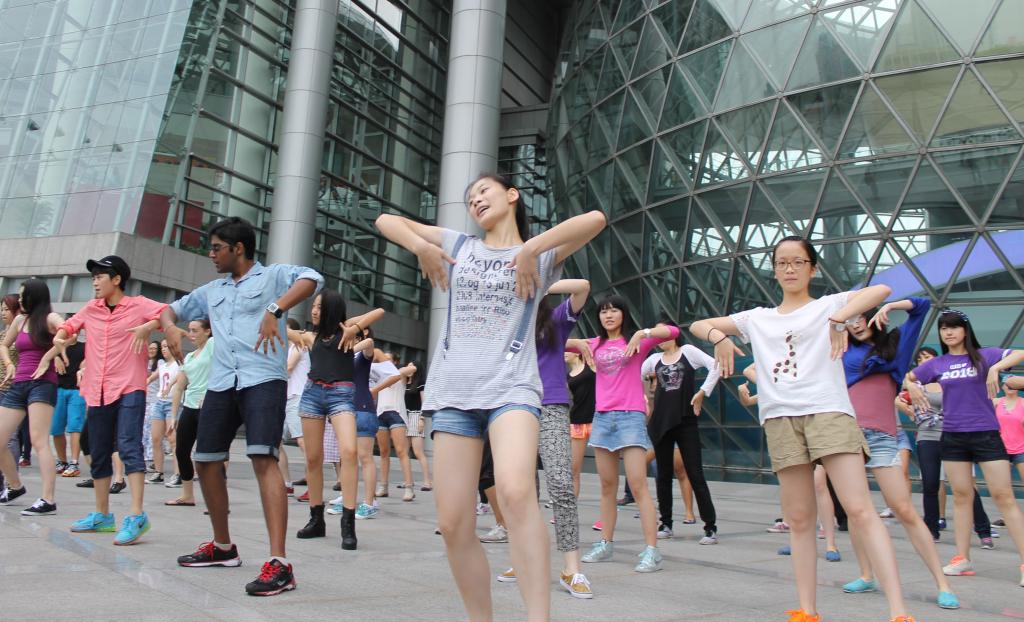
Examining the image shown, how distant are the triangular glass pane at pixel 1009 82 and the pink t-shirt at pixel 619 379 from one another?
1117 centimetres

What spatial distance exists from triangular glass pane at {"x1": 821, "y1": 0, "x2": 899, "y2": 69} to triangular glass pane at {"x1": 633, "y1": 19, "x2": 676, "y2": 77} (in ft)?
12.5

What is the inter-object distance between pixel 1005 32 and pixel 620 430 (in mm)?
12270

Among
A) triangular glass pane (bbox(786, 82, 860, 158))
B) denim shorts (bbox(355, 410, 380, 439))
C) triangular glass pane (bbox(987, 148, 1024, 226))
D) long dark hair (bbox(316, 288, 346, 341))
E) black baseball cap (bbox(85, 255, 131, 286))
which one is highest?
triangular glass pane (bbox(786, 82, 860, 158))

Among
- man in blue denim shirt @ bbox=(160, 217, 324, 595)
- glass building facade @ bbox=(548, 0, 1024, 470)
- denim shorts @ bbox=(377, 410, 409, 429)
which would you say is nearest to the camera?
man in blue denim shirt @ bbox=(160, 217, 324, 595)

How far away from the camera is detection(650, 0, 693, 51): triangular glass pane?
17688 mm

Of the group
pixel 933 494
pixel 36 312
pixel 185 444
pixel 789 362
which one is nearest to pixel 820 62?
pixel 933 494

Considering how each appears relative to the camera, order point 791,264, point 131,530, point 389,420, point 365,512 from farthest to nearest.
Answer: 1. point 389,420
2. point 365,512
3. point 131,530
4. point 791,264

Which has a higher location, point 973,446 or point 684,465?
point 973,446

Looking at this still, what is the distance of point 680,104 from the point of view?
1738 centimetres

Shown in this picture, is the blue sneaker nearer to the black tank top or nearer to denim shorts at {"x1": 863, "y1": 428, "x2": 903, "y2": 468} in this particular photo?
the black tank top

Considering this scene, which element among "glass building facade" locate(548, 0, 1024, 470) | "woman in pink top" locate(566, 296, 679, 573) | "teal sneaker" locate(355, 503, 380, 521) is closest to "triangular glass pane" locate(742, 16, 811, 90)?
"glass building facade" locate(548, 0, 1024, 470)

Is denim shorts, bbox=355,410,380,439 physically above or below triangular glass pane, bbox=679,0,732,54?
below

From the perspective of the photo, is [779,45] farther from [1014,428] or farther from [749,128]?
[1014,428]

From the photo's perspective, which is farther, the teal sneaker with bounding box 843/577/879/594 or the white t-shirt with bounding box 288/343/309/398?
the white t-shirt with bounding box 288/343/309/398
